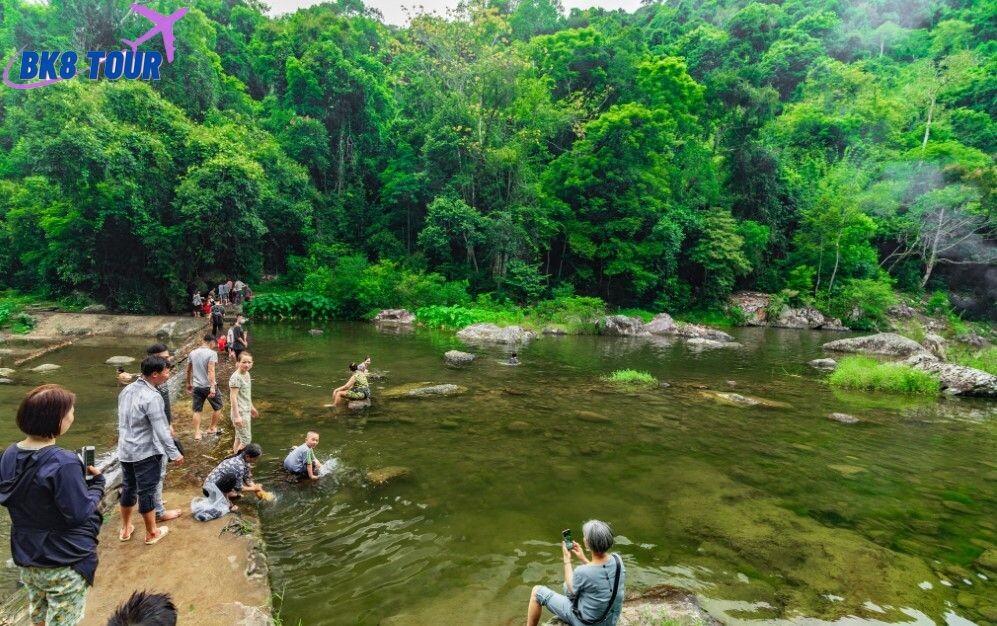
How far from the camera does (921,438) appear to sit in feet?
35.1

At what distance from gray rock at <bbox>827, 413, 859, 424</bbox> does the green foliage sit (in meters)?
4.54

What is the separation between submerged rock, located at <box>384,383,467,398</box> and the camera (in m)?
12.3

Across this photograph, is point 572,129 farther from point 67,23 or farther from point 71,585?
point 71,585

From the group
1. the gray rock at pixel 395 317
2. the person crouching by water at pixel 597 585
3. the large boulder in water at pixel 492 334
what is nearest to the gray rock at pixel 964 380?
the large boulder in water at pixel 492 334

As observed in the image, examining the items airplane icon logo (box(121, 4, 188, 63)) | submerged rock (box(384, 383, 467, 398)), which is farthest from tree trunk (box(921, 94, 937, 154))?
airplane icon logo (box(121, 4, 188, 63))

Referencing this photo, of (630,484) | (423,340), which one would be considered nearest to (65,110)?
(423,340)

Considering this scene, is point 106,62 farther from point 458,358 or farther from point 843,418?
point 843,418

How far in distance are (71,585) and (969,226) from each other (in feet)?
161

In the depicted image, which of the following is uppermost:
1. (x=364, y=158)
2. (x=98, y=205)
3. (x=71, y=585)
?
(x=364, y=158)

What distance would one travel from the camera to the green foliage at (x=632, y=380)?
14703mm

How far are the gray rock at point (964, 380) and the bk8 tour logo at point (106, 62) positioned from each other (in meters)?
35.5

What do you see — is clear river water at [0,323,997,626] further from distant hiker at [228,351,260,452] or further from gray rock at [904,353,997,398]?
gray rock at [904,353,997,398]

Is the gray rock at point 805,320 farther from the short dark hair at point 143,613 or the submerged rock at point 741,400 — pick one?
the short dark hair at point 143,613

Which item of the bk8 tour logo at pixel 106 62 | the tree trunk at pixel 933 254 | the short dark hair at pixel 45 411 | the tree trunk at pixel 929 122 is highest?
the tree trunk at pixel 929 122
